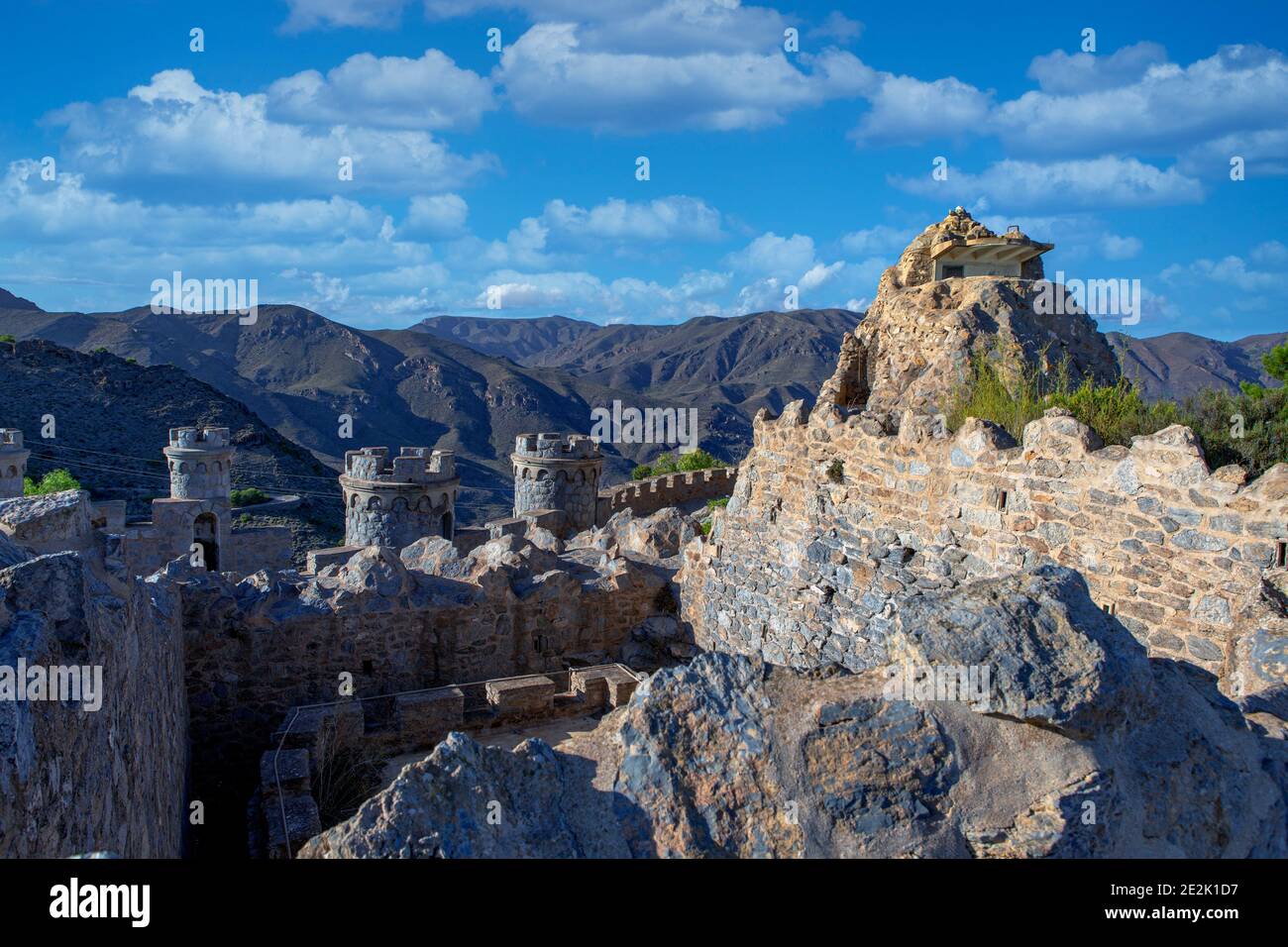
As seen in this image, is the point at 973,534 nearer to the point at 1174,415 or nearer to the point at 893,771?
the point at 1174,415

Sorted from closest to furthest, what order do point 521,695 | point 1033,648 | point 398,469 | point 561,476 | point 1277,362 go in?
point 1033,648, point 521,695, point 1277,362, point 398,469, point 561,476

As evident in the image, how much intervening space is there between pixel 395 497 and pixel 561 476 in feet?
14.0

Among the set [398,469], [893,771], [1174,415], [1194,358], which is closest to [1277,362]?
[1174,415]

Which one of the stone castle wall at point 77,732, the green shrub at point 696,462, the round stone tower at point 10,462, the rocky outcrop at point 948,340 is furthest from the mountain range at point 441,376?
the stone castle wall at point 77,732

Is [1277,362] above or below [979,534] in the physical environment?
above

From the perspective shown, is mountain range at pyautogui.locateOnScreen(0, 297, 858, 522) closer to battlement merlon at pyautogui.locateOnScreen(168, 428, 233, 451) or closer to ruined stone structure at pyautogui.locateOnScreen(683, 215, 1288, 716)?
battlement merlon at pyautogui.locateOnScreen(168, 428, 233, 451)

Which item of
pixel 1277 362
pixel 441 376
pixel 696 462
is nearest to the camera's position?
pixel 1277 362

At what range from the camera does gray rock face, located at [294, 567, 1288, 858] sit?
2.50m

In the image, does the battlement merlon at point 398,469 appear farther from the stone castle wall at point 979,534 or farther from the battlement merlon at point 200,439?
the stone castle wall at point 979,534

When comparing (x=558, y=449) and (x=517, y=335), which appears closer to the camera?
(x=558, y=449)

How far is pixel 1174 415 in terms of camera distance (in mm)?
5910

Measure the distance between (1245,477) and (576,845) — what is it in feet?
13.0

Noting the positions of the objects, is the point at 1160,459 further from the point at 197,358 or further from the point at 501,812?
the point at 197,358
